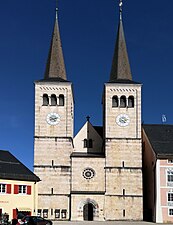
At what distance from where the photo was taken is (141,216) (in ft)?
213

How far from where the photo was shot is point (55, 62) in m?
70.8

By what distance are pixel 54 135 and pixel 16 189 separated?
1440 cm

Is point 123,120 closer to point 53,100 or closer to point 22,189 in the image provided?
point 53,100

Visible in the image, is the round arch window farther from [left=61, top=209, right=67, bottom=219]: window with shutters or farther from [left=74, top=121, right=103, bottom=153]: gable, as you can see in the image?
[left=74, top=121, right=103, bottom=153]: gable

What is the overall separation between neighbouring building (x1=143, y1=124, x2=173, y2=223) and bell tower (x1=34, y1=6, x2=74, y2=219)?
11.1 metres

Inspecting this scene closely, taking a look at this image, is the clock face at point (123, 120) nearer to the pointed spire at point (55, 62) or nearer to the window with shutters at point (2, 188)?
the pointed spire at point (55, 62)

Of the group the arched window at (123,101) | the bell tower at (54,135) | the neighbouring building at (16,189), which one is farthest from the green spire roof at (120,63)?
the neighbouring building at (16,189)

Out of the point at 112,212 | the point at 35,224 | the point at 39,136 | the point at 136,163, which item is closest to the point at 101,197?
the point at 112,212

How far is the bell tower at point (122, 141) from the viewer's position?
6544cm

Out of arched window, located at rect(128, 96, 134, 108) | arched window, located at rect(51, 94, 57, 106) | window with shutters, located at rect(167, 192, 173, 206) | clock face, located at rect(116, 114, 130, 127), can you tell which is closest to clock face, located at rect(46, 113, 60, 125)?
arched window, located at rect(51, 94, 57, 106)

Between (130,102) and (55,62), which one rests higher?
(55,62)

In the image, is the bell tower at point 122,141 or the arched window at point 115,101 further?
the arched window at point 115,101

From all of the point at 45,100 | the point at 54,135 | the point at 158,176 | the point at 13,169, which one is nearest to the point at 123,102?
the point at 54,135

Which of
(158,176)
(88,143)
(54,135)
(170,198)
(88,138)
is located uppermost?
(88,138)
